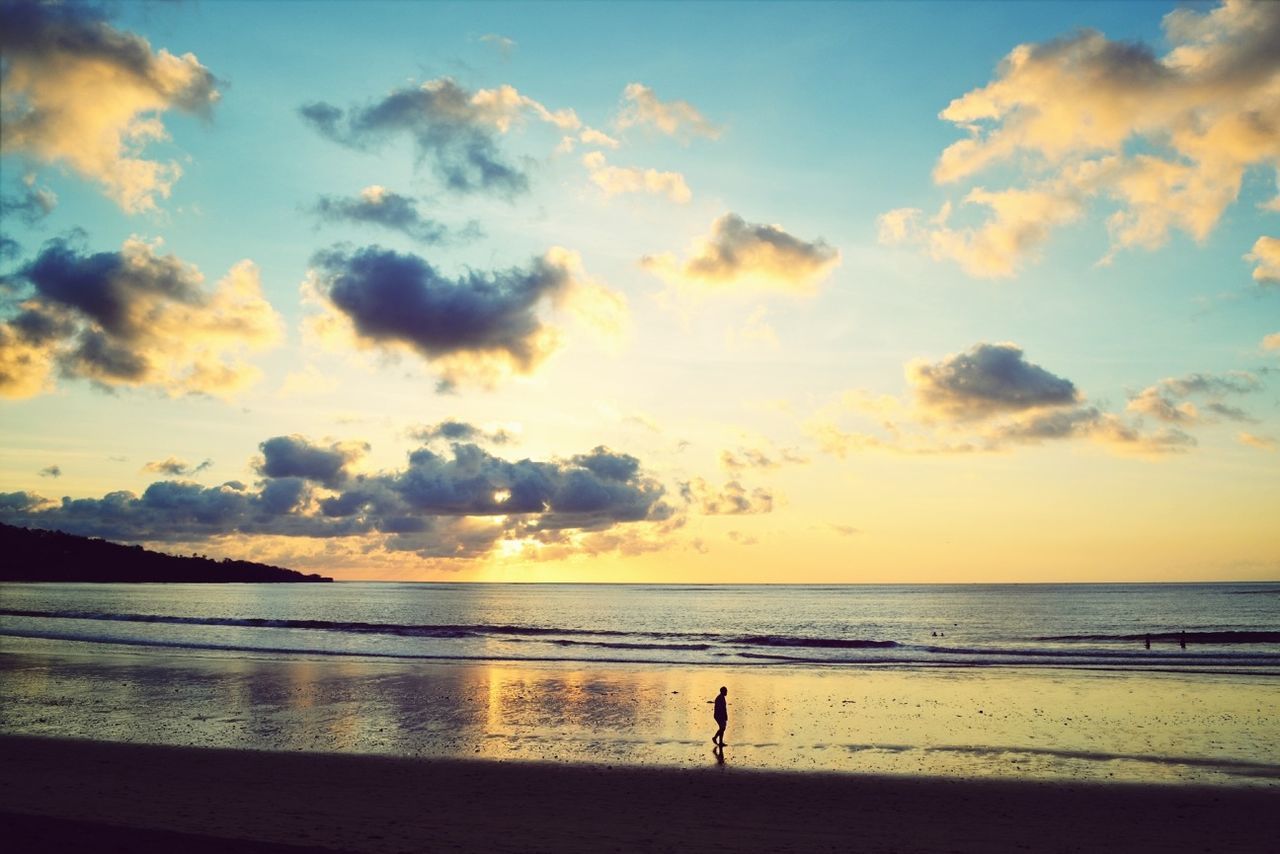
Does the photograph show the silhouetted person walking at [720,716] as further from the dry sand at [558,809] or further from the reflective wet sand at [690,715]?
the dry sand at [558,809]

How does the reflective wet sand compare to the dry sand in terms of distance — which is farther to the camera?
the reflective wet sand

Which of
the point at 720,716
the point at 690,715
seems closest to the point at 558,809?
the point at 720,716

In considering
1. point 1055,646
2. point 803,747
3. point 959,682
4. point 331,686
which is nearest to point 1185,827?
point 803,747

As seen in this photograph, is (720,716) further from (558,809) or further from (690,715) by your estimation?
(558,809)

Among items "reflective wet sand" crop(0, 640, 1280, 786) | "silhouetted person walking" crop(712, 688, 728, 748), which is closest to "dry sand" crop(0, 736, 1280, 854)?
"reflective wet sand" crop(0, 640, 1280, 786)

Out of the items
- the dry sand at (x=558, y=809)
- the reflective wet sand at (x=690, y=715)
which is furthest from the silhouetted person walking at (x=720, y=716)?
the dry sand at (x=558, y=809)

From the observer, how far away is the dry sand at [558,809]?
1606 cm

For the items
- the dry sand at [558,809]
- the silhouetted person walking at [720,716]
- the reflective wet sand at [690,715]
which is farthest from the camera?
the silhouetted person walking at [720,716]

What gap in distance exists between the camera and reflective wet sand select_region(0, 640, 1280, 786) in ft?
79.9

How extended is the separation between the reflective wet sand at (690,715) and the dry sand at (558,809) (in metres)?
1.84

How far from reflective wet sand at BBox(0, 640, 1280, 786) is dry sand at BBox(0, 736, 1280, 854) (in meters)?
1.84

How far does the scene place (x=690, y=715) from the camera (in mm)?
31344

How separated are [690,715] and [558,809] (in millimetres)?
13588

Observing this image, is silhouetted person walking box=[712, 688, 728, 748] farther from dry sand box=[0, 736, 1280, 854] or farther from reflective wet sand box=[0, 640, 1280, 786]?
dry sand box=[0, 736, 1280, 854]
